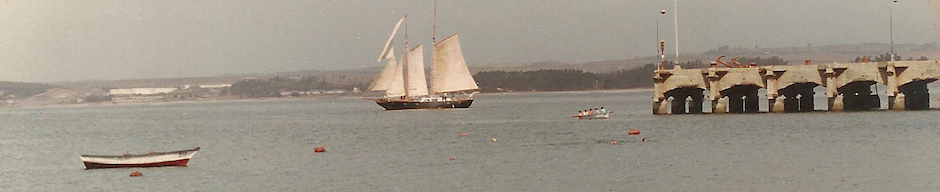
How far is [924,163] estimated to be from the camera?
5275 cm

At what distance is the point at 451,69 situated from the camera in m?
158

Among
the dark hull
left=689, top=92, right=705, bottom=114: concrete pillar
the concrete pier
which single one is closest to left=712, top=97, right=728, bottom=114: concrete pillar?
the concrete pier

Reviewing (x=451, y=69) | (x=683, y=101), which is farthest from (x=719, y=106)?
(x=451, y=69)

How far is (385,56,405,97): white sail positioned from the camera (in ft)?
536

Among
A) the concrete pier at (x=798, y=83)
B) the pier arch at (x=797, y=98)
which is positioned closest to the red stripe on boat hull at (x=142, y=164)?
the concrete pier at (x=798, y=83)

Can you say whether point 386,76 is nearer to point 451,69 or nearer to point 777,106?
point 451,69

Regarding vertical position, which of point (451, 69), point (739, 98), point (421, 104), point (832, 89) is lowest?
point (421, 104)

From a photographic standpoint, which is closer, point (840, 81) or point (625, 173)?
point (625, 173)

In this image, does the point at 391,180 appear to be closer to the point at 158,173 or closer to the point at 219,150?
the point at 158,173

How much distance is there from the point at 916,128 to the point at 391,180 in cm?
3887

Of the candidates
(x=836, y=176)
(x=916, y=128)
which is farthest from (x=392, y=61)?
(x=836, y=176)

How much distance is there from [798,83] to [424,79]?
72066 millimetres

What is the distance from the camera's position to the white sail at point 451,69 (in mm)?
157250

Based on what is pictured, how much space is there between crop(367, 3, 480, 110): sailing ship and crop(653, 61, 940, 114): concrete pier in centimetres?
5157
